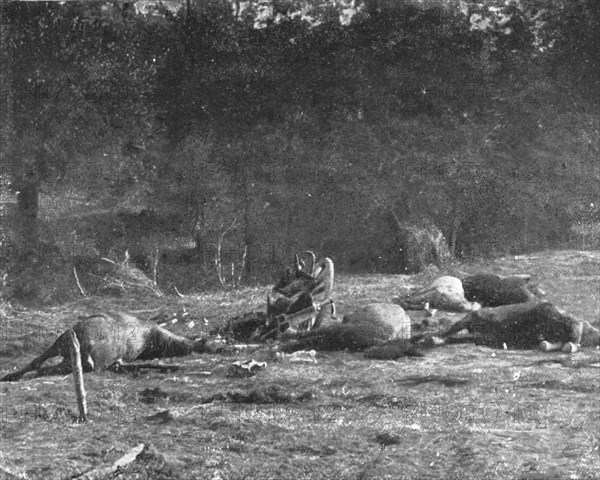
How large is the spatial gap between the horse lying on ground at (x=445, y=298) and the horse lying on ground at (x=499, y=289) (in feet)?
0.15

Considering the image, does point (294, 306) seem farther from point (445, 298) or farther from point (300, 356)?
point (445, 298)

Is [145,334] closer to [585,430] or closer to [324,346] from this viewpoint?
[324,346]

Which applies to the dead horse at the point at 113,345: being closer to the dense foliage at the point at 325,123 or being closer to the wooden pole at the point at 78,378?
the wooden pole at the point at 78,378

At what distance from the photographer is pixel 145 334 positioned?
7043mm

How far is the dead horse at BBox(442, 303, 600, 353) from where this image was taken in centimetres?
688

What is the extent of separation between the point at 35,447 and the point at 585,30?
4485mm

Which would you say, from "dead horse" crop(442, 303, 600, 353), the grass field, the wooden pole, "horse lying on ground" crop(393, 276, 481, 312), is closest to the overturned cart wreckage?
the grass field

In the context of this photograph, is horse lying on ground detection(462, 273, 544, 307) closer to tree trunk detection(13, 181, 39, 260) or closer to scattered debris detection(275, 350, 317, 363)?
scattered debris detection(275, 350, 317, 363)

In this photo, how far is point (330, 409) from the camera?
261 inches

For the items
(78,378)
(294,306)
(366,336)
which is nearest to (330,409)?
(366,336)

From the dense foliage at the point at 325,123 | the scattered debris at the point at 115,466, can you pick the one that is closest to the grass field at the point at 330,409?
the scattered debris at the point at 115,466

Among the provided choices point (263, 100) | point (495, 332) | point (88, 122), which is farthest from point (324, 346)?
point (88, 122)

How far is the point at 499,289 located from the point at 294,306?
53.3 inches

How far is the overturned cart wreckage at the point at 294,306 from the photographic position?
6957mm
